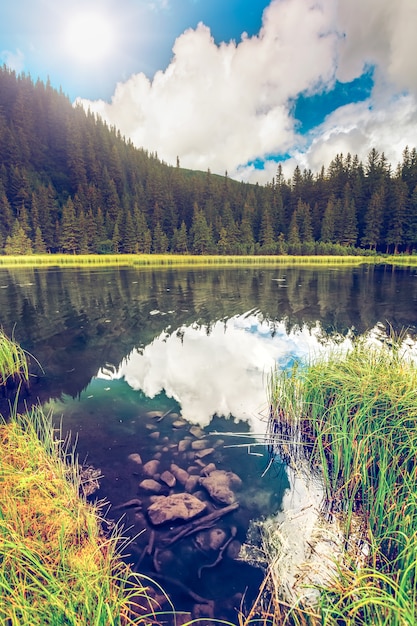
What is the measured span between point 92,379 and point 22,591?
22.1 feet

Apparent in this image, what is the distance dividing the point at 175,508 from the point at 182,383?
4410 mm

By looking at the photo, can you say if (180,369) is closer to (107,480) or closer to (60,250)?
(107,480)

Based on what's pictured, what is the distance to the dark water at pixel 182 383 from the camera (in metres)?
3.58

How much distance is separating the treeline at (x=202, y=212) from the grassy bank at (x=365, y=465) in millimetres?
64516

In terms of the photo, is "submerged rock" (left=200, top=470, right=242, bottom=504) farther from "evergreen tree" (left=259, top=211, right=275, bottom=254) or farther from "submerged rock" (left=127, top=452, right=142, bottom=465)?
"evergreen tree" (left=259, top=211, right=275, bottom=254)

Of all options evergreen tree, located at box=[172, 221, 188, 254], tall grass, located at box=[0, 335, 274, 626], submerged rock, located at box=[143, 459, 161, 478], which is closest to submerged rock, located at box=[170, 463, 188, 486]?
submerged rock, located at box=[143, 459, 161, 478]

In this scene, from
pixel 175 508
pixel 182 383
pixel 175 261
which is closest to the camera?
pixel 175 508

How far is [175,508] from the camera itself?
158 inches

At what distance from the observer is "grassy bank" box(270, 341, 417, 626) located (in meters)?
2.41

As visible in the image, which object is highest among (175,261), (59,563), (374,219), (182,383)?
(374,219)

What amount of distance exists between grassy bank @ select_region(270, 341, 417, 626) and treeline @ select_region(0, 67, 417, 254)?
6452 centimetres

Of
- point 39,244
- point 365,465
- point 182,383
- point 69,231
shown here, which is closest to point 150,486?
point 365,465

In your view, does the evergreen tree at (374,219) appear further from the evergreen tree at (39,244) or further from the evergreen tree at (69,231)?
the evergreen tree at (39,244)

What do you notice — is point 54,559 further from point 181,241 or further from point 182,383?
point 181,241
